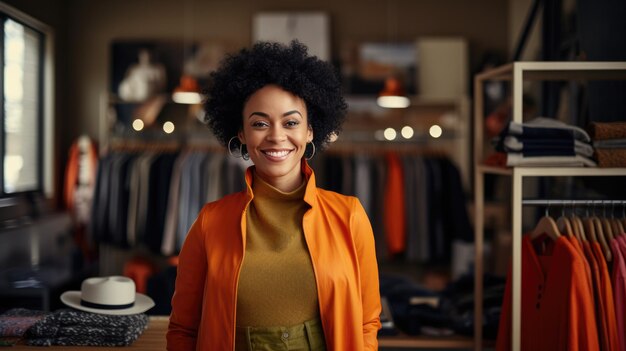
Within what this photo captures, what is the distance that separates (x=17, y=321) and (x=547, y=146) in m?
1.92

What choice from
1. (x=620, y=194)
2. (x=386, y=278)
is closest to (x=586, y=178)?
(x=620, y=194)

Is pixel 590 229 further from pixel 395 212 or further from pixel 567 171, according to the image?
pixel 395 212

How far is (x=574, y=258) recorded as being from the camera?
2.11 metres

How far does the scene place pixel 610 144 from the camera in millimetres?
2242

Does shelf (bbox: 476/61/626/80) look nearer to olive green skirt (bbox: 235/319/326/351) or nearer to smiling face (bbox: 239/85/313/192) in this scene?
smiling face (bbox: 239/85/313/192)

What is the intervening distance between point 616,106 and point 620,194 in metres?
0.37

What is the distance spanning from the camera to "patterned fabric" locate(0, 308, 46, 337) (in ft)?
6.83

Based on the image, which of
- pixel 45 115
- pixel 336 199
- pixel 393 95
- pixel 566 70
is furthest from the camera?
pixel 45 115

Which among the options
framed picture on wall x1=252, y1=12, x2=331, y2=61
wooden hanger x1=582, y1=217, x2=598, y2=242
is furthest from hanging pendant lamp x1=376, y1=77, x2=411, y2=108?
wooden hanger x1=582, y1=217, x2=598, y2=242

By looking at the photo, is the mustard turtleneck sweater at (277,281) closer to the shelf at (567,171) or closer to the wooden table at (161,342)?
the wooden table at (161,342)

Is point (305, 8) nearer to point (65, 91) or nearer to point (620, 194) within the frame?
point (65, 91)

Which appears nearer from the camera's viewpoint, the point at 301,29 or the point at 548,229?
the point at 548,229

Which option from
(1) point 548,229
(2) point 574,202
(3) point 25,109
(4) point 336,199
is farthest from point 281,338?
(3) point 25,109

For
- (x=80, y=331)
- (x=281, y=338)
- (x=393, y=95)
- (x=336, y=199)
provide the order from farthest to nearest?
(x=393, y=95) → (x=80, y=331) → (x=336, y=199) → (x=281, y=338)
